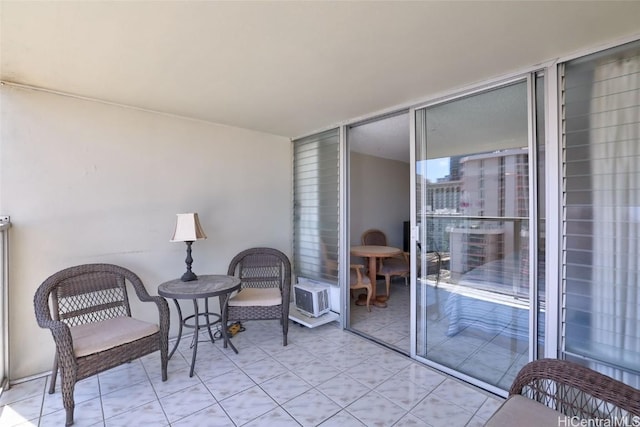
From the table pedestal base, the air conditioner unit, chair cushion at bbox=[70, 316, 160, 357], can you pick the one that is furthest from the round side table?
the table pedestal base

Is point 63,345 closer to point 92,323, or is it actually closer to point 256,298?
point 92,323

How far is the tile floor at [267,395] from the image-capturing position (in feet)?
6.12

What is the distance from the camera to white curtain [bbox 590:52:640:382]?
1.62m

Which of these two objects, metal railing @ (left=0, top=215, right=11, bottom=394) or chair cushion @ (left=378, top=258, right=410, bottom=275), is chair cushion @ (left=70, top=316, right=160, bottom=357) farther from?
chair cushion @ (left=378, top=258, right=410, bottom=275)

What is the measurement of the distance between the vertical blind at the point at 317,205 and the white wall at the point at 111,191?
0.48 metres

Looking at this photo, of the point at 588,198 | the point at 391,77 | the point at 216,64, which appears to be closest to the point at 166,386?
the point at 216,64

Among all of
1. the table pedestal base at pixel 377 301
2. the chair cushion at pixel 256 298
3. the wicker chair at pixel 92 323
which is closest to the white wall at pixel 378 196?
the table pedestal base at pixel 377 301

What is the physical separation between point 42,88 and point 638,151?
4031 mm

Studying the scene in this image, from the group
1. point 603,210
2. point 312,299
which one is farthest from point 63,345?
point 603,210

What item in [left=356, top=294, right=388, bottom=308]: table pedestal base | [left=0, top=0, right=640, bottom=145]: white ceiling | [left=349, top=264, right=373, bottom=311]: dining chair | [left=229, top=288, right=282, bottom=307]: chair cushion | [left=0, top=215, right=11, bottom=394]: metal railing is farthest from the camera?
[left=356, top=294, right=388, bottom=308]: table pedestal base

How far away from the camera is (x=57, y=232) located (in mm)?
2418

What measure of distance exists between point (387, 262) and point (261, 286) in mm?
2207

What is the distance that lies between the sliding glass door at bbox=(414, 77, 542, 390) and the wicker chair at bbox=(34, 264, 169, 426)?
221cm

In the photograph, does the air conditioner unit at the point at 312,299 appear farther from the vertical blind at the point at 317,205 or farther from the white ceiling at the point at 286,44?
the white ceiling at the point at 286,44
